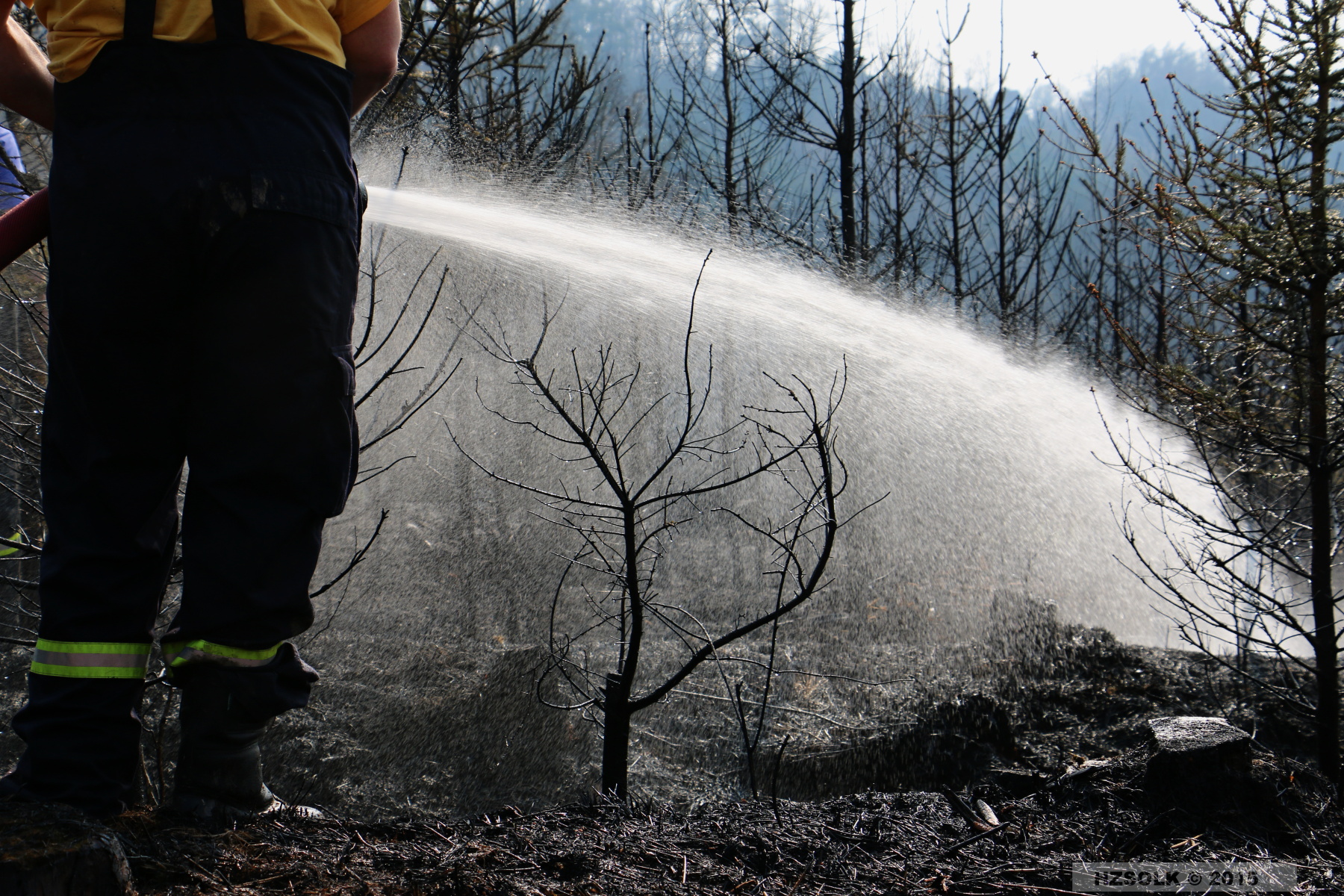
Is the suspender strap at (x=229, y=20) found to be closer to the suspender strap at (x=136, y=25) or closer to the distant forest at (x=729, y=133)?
the suspender strap at (x=136, y=25)

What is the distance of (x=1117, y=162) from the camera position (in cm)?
368

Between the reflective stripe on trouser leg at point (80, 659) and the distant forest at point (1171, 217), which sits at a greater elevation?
the distant forest at point (1171, 217)

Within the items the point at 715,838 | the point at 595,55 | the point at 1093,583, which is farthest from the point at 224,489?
the point at 1093,583

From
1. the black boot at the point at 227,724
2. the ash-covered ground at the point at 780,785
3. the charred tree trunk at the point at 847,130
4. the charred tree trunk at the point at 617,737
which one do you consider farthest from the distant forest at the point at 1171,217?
the black boot at the point at 227,724

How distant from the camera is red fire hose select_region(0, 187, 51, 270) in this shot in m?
1.58

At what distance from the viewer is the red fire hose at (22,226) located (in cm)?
158

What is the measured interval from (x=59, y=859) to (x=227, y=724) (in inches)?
14.0

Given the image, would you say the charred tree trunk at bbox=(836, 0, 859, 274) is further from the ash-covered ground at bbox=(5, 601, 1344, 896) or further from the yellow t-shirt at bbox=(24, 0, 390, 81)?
the yellow t-shirt at bbox=(24, 0, 390, 81)

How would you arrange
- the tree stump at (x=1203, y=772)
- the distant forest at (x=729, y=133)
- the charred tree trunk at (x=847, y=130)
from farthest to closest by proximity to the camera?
1. the charred tree trunk at (x=847, y=130)
2. the distant forest at (x=729, y=133)
3. the tree stump at (x=1203, y=772)

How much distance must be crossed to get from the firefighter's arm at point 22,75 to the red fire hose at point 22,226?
0.21 metres

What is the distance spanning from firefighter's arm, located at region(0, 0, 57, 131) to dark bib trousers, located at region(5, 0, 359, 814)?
300 millimetres

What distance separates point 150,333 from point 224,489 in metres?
0.31

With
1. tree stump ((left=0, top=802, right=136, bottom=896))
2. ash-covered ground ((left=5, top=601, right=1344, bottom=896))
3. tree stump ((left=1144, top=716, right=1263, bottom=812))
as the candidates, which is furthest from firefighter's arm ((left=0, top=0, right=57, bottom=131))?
tree stump ((left=1144, top=716, right=1263, bottom=812))

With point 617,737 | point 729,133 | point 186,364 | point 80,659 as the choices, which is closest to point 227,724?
point 80,659
